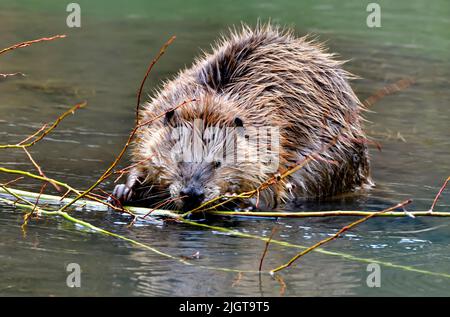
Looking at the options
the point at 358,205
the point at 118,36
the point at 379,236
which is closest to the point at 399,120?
the point at 358,205

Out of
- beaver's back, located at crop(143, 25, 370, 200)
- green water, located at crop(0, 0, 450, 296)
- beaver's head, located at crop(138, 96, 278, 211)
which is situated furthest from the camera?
beaver's back, located at crop(143, 25, 370, 200)

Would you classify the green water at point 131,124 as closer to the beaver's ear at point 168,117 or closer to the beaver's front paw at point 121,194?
the beaver's front paw at point 121,194

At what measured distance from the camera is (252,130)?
5637 millimetres

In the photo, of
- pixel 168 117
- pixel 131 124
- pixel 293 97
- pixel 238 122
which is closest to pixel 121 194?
pixel 168 117

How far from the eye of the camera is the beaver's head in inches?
206

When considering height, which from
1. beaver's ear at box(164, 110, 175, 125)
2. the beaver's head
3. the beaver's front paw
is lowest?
the beaver's front paw

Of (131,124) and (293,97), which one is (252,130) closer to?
(293,97)

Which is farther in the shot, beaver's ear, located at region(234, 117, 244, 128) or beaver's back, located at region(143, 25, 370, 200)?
beaver's back, located at region(143, 25, 370, 200)

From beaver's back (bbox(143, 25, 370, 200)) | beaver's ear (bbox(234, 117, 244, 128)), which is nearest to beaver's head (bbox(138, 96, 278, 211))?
beaver's ear (bbox(234, 117, 244, 128))

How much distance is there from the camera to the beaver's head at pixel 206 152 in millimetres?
5230

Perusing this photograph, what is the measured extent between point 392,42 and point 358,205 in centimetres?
547

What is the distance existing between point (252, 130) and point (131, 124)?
6.58 feet

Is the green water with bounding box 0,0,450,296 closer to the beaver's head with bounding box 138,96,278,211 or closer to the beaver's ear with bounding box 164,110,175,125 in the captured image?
the beaver's head with bounding box 138,96,278,211
